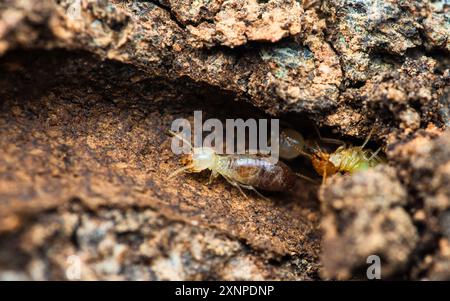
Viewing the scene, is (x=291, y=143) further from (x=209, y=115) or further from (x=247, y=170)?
(x=209, y=115)

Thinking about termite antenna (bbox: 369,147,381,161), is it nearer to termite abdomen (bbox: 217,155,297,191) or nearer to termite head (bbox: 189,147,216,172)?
termite abdomen (bbox: 217,155,297,191)

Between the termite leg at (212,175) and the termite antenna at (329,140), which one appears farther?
the termite antenna at (329,140)

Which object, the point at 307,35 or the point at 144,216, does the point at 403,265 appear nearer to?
the point at 144,216

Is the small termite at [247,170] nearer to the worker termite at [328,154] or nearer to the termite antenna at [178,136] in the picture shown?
the termite antenna at [178,136]

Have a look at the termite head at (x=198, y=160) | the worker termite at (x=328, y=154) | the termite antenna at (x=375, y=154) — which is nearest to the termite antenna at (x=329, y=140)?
the worker termite at (x=328, y=154)

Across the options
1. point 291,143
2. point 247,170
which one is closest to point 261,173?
point 247,170

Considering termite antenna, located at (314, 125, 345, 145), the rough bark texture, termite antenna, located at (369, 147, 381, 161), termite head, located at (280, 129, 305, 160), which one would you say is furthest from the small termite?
termite antenna, located at (369, 147, 381, 161)

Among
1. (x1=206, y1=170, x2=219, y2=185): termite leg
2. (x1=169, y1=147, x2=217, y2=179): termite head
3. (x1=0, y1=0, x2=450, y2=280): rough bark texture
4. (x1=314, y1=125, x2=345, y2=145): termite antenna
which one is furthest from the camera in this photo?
(x1=314, y1=125, x2=345, y2=145): termite antenna
